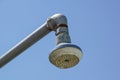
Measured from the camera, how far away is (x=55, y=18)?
239 cm

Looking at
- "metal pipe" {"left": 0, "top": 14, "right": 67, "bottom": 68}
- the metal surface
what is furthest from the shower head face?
"metal pipe" {"left": 0, "top": 14, "right": 67, "bottom": 68}

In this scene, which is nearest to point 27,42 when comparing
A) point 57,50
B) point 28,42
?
point 28,42

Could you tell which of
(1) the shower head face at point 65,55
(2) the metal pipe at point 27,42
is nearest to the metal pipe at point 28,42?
(2) the metal pipe at point 27,42

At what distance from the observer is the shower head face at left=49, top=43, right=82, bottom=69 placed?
2.24 metres

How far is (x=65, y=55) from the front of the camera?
2.28m

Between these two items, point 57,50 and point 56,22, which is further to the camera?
point 56,22

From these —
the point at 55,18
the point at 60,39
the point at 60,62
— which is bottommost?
the point at 60,62

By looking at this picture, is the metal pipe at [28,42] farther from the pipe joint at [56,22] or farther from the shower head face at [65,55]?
the shower head face at [65,55]

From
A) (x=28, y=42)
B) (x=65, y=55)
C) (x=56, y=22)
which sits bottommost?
(x=65, y=55)

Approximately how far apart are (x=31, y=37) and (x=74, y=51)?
377 mm

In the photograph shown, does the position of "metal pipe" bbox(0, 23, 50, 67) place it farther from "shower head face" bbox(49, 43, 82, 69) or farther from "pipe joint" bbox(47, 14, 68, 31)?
"shower head face" bbox(49, 43, 82, 69)

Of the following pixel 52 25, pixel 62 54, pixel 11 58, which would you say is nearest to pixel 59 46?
pixel 62 54

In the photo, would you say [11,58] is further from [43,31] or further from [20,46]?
[43,31]

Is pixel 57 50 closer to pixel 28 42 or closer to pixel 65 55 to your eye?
pixel 65 55
